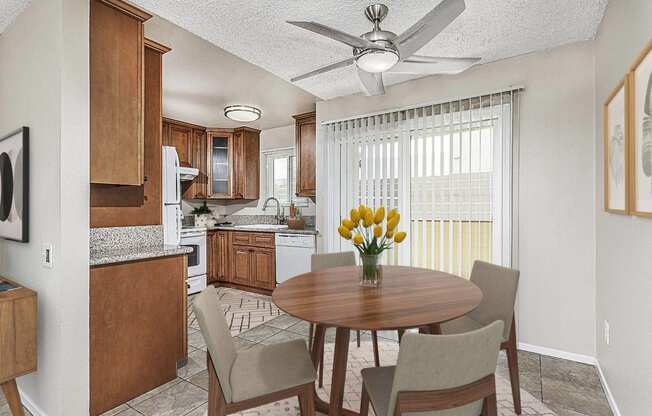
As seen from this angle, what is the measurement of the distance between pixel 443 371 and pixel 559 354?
222 centimetres

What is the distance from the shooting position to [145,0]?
6.48 ft

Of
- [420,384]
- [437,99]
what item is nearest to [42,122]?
[420,384]

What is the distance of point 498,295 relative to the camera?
199 centimetres

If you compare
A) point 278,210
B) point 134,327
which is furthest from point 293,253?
point 134,327

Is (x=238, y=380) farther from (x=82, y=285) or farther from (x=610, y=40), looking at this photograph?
(x=610, y=40)

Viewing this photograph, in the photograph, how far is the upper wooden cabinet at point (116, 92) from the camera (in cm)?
188

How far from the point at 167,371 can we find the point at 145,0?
7.87 ft

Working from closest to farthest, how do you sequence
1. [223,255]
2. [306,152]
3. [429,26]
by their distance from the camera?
[429,26]
[306,152]
[223,255]

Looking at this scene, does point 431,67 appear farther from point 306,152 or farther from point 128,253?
point 306,152

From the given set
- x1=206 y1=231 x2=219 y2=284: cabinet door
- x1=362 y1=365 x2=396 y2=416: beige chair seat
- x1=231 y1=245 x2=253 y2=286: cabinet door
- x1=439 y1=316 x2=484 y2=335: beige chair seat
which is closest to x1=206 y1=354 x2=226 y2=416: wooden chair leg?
x1=362 y1=365 x2=396 y2=416: beige chair seat

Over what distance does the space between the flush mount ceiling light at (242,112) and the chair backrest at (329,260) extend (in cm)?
235

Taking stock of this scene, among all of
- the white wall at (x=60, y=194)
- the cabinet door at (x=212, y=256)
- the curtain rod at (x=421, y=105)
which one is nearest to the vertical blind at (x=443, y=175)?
the curtain rod at (x=421, y=105)

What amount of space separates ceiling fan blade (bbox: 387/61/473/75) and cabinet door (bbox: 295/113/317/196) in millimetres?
2372

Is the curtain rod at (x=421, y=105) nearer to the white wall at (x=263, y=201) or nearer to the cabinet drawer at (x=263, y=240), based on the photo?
the white wall at (x=263, y=201)
